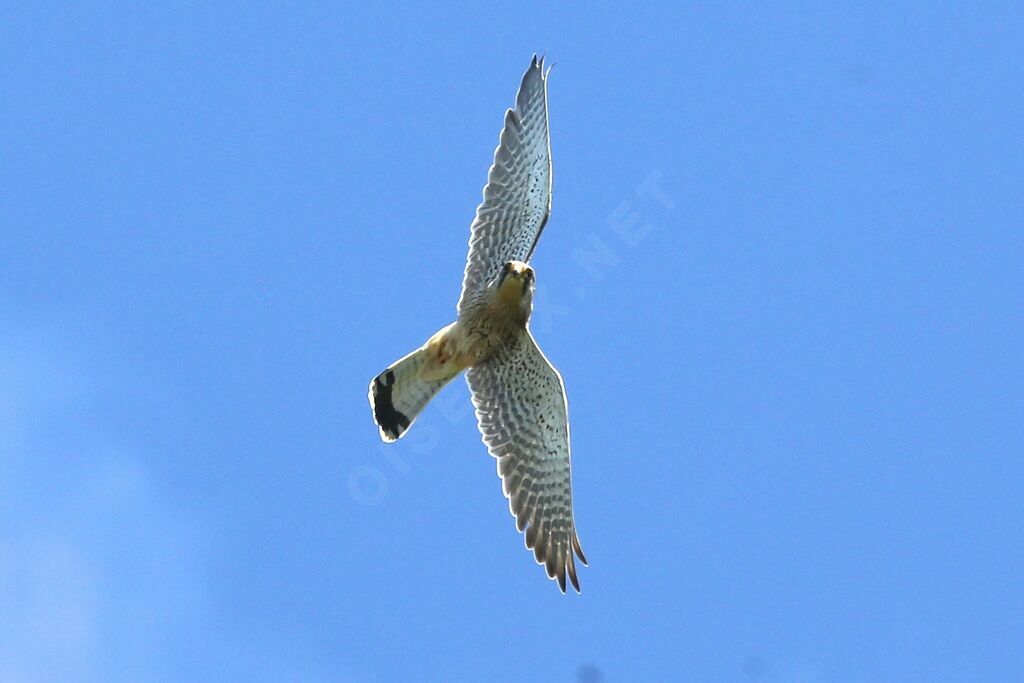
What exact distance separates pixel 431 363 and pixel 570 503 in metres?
1.41

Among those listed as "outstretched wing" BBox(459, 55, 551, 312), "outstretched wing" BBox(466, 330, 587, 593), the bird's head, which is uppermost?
"outstretched wing" BBox(459, 55, 551, 312)

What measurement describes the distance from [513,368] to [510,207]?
1.13m

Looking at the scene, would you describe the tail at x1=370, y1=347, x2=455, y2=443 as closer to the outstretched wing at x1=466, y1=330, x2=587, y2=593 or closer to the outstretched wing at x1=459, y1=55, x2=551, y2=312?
the outstretched wing at x1=466, y1=330, x2=587, y2=593

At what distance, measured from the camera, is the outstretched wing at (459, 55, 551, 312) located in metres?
9.15

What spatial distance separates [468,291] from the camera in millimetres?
9156

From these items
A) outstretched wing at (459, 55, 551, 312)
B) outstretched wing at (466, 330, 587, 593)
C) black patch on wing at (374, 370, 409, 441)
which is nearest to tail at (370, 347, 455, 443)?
black patch on wing at (374, 370, 409, 441)

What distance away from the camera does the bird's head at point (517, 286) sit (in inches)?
A: 340

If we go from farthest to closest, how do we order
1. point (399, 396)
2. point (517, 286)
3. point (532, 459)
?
point (532, 459)
point (399, 396)
point (517, 286)

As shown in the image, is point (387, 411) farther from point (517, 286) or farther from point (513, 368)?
point (517, 286)

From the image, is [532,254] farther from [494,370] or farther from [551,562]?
[551,562]

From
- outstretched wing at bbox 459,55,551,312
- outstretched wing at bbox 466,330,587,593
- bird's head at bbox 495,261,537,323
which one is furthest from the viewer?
outstretched wing at bbox 466,330,587,593

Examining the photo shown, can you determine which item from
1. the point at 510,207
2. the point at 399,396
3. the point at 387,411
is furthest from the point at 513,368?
the point at 510,207

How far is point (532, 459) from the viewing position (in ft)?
30.7

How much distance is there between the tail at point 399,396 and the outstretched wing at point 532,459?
0.40 meters
